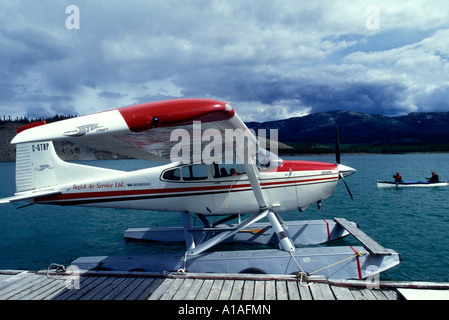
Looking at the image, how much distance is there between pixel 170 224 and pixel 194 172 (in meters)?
6.57

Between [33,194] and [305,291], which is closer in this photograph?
[305,291]

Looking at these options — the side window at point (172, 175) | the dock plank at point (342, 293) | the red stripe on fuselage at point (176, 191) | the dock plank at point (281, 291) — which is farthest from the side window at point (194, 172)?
the dock plank at point (342, 293)

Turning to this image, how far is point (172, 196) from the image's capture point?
6.95 m

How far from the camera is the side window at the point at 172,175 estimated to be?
6918 millimetres

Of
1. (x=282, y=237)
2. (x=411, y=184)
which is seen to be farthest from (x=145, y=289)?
(x=411, y=184)

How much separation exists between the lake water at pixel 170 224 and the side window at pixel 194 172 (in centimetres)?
318

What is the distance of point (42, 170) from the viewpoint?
7160 mm

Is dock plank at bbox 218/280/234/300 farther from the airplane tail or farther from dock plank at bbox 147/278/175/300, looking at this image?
the airplane tail

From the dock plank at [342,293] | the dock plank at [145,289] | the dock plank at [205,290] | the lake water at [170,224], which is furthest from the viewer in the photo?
the lake water at [170,224]

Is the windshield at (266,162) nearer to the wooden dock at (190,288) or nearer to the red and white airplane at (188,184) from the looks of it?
the red and white airplane at (188,184)

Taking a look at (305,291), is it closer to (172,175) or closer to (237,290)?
(237,290)

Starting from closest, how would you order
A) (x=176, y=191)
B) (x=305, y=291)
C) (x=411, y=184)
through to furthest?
(x=305, y=291) → (x=176, y=191) → (x=411, y=184)
